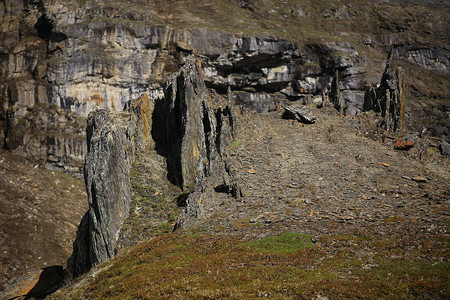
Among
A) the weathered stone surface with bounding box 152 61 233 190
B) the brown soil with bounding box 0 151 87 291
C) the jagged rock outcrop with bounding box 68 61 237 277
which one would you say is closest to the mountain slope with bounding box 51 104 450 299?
the jagged rock outcrop with bounding box 68 61 237 277

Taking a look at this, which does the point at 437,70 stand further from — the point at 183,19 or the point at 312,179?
the point at 312,179

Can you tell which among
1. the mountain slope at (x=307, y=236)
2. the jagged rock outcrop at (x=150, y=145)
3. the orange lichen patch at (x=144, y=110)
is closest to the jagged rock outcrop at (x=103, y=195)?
the jagged rock outcrop at (x=150, y=145)

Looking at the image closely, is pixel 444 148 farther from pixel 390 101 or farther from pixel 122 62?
pixel 122 62

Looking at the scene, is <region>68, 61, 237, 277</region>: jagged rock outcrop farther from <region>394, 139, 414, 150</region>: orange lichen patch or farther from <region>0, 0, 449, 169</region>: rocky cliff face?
<region>0, 0, 449, 169</region>: rocky cliff face

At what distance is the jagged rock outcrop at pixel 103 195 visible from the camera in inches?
1179

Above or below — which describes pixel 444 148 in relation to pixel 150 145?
below

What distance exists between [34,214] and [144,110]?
130ft

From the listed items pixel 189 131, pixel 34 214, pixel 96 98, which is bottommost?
pixel 34 214

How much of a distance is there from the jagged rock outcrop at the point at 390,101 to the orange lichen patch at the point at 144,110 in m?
37.9

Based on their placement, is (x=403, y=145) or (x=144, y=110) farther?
(x=403, y=145)

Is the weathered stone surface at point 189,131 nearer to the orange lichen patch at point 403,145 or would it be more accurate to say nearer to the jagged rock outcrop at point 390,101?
the orange lichen patch at point 403,145

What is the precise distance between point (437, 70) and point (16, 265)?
15906cm

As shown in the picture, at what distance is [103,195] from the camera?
30.1 m

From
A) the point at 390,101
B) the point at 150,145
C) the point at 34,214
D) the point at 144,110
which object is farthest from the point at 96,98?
the point at 390,101
